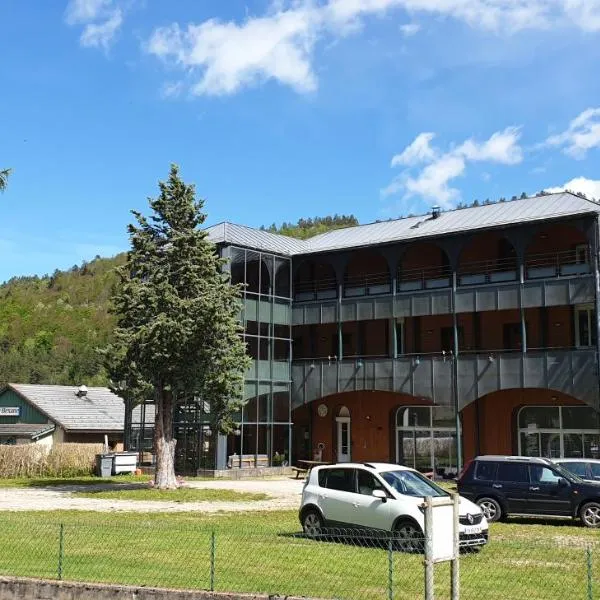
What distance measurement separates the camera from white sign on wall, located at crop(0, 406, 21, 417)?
1930 inches

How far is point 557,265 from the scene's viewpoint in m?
35.6

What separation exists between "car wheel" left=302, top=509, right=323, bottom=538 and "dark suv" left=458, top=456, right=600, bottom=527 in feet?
15.0

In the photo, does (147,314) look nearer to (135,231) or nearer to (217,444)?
(135,231)

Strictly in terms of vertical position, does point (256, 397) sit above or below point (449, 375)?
below

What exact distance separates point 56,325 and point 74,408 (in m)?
A: 87.8

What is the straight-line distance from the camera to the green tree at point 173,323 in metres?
28.3

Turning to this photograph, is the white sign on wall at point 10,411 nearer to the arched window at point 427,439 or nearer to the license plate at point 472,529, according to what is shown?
the arched window at point 427,439

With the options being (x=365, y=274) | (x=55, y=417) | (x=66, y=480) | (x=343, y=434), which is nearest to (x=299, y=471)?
(x=343, y=434)

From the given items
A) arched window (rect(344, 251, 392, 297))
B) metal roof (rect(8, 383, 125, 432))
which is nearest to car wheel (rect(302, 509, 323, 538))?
arched window (rect(344, 251, 392, 297))

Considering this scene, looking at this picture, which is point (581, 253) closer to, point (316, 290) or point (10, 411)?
point (316, 290)

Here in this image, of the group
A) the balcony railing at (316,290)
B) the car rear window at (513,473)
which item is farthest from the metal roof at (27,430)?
the car rear window at (513,473)

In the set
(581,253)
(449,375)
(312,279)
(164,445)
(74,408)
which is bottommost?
(164,445)

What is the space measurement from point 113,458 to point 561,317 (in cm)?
2009

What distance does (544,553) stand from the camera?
14.5 meters
